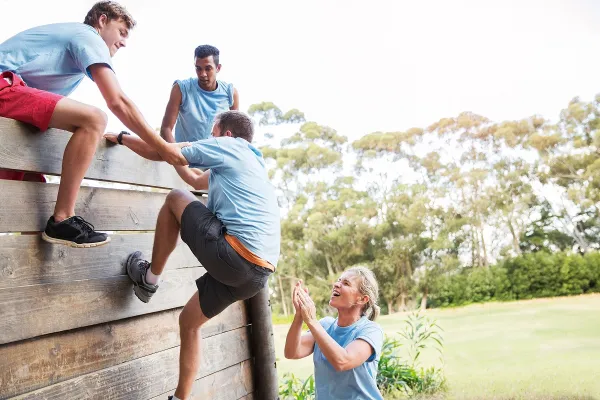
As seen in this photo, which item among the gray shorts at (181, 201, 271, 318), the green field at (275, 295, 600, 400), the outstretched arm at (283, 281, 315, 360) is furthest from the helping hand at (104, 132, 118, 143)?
the green field at (275, 295, 600, 400)

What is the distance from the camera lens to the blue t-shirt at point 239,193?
215 cm

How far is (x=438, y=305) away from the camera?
951cm

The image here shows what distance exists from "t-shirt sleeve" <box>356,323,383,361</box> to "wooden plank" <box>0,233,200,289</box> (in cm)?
93

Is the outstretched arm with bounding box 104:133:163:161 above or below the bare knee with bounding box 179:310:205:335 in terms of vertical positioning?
above

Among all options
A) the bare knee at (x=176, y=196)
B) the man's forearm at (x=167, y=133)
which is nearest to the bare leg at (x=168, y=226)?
the bare knee at (x=176, y=196)

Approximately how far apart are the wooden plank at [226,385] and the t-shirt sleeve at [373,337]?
0.80m

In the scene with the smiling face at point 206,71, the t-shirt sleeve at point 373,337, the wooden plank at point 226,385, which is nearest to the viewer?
the t-shirt sleeve at point 373,337

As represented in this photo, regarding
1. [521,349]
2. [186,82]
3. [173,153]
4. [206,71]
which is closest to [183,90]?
[186,82]

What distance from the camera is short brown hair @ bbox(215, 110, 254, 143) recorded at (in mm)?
2346

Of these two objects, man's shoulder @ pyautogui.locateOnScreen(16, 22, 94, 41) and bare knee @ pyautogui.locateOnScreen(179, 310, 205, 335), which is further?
bare knee @ pyautogui.locateOnScreen(179, 310, 205, 335)

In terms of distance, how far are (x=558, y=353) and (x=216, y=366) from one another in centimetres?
608

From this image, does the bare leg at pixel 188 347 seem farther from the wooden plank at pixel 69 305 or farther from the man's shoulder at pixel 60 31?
the man's shoulder at pixel 60 31

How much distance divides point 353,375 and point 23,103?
144 cm

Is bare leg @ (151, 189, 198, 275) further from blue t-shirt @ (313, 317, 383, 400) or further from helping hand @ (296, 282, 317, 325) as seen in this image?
blue t-shirt @ (313, 317, 383, 400)
